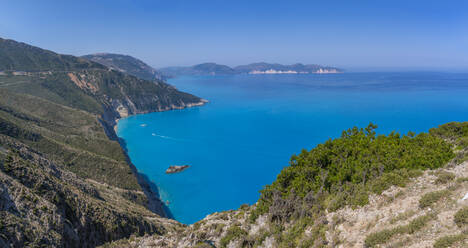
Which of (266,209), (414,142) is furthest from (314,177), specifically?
(414,142)

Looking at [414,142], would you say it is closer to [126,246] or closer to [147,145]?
[126,246]

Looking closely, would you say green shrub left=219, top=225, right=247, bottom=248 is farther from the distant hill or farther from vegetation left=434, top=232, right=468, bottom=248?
the distant hill

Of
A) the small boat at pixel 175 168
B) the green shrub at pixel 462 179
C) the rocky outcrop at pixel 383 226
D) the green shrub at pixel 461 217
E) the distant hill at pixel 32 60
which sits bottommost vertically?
the small boat at pixel 175 168

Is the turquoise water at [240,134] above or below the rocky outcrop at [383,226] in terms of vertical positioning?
below

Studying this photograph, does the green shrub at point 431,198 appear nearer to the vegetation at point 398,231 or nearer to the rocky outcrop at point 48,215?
the vegetation at point 398,231

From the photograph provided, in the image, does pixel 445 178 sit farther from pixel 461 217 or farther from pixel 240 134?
pixel 240 134

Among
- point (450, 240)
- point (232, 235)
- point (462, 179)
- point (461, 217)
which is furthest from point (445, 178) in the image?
point (232, 235)

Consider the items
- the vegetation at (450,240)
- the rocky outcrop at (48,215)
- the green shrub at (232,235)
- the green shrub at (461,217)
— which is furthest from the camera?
the green shrub at (232,235)

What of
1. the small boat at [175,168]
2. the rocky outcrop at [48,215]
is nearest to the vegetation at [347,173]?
the rocky outcrop at [48,215]
